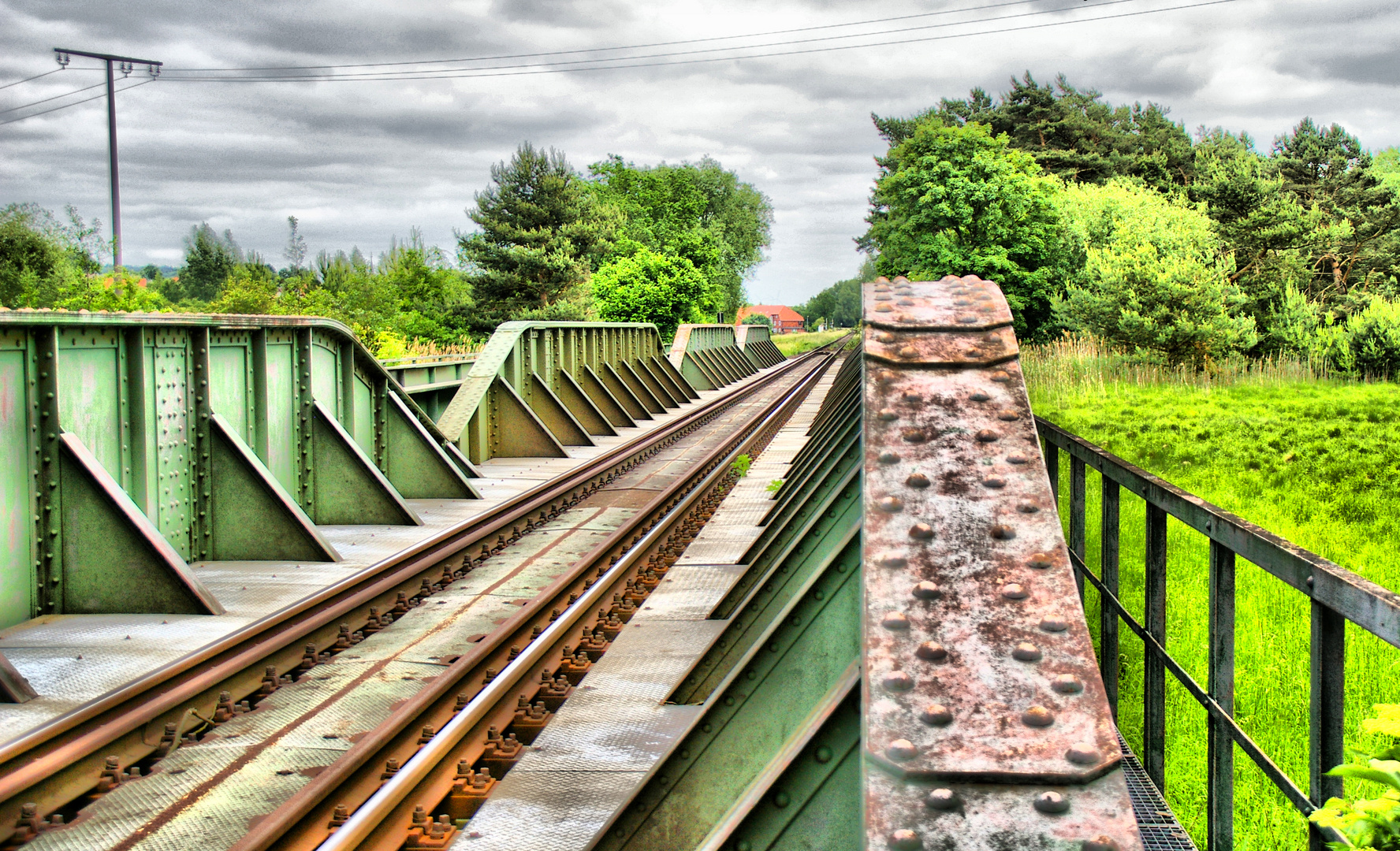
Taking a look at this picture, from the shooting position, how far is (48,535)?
6465 millimetres

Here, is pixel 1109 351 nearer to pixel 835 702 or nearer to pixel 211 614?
pixel 211 614

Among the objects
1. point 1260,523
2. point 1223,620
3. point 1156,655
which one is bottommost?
point 1260,523

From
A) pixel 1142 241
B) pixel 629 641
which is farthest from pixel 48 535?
pixel 1142 241

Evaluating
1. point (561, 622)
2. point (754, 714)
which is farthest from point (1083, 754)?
point (561, 622)

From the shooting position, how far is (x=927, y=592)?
159 centimetres

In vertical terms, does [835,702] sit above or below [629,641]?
above

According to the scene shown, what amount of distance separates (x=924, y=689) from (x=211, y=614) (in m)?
6.19

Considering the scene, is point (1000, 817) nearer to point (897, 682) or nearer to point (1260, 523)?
point (897, 682)

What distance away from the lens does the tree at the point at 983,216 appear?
121 ft

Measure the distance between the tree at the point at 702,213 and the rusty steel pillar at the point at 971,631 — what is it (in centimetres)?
5354

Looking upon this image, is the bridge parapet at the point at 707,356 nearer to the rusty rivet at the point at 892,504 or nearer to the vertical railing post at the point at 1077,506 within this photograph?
the vertical railing post at the point at 1077,506

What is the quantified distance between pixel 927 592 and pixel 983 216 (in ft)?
125

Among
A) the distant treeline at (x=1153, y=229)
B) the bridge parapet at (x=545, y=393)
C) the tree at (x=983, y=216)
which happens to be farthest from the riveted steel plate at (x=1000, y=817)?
the tree at (x=983, y=216)

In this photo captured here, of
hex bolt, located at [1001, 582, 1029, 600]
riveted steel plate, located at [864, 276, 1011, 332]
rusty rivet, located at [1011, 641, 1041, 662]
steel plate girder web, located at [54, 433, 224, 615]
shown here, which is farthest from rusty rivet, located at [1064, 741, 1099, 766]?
steel plate girder web, located at [54, 433, 224, 615]
